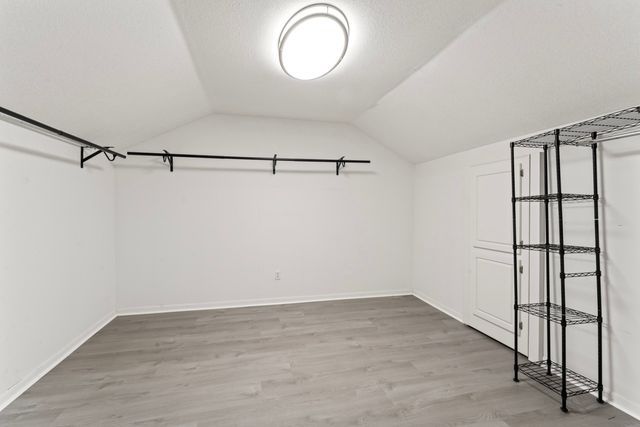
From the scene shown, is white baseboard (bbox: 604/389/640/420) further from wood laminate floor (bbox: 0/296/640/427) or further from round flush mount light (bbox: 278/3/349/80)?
round flush mount light (bbox: 278/3/349/80)

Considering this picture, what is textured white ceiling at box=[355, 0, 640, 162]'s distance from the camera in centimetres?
149

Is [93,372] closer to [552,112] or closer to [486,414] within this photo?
[486,414]

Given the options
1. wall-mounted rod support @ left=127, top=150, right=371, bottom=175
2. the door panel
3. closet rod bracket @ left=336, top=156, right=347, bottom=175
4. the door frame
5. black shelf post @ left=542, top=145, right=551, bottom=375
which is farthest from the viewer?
closet rod bracket @ left=336, top=156, right=347, bottom=175

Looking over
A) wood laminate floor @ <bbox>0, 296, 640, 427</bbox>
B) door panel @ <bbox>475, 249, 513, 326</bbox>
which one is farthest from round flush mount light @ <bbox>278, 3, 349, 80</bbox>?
door panel @ <bbox>475, 249, 513, 326</bbox>

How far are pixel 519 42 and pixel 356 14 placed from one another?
0.98m

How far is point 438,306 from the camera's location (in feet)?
12.3

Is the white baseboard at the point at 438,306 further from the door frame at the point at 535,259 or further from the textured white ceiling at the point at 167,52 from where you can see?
the textured white ceiling at the point at 167,52

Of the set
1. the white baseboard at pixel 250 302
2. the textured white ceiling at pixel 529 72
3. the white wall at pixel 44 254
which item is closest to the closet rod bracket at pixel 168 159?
the white wall at pixel 44 254

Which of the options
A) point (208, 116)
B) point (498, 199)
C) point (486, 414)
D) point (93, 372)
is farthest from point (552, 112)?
point (93, 372)

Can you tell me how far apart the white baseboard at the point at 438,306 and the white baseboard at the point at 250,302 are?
17 cm

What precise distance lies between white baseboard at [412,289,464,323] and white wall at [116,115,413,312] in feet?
0.75

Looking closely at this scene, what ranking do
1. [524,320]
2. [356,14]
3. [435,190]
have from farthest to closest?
[435,190] → [524,320] → [356,14]

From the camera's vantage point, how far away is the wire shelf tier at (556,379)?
6.61 ft

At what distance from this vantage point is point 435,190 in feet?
12.6
